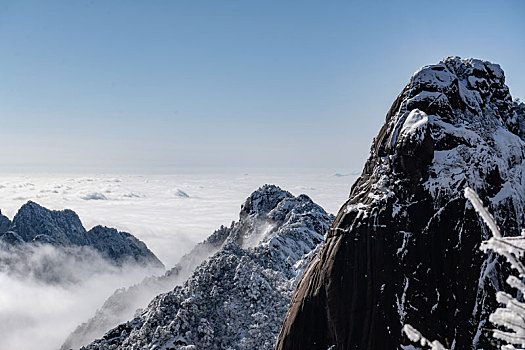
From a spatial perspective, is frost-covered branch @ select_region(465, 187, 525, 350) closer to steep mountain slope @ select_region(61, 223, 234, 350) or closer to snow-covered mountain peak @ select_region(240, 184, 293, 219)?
steep mountain slope @ select_region(61, 223, 234, 350)

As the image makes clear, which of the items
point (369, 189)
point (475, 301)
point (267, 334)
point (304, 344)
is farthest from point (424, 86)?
point (267, 334)

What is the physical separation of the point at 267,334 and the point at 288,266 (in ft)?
65.0

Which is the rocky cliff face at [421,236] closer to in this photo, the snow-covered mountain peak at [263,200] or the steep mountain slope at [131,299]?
the steep mountain slope at [131,299]

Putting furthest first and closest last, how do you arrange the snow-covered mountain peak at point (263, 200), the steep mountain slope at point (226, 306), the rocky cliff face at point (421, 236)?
the snow-covered mountain peak at point (263, 200) → the steep mountain slope at point (226, 306) → the rocky cliff face at point (421, 236)

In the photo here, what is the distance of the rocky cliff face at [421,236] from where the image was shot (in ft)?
82.4

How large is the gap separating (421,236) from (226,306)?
108 ft

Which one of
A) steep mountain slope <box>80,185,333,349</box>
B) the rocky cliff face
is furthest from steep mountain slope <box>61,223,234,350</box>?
the rocky cliff face

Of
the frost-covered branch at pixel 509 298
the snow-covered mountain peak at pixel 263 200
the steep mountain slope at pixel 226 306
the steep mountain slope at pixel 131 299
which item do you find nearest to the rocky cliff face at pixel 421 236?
the steep mountain slope at pixel 226 306

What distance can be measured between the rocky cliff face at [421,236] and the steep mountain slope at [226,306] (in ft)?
65.8

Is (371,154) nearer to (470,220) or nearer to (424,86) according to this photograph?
(424,86)

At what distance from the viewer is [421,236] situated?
26500 millimetres

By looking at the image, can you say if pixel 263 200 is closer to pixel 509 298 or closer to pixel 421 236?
pixel 421 236

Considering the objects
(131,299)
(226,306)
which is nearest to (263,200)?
(131,299)

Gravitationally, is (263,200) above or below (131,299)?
above
